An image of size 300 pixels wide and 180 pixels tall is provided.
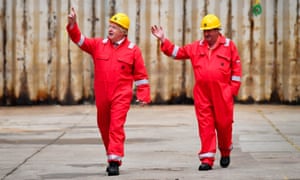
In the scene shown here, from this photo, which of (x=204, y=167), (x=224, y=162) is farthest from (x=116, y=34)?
(x=224, y=162)

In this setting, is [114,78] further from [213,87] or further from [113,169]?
[213,87]

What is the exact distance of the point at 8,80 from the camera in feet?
56.2

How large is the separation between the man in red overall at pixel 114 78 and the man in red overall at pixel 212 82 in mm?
414

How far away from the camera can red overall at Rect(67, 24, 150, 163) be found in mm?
8812

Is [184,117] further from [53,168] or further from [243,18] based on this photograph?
[53,168]

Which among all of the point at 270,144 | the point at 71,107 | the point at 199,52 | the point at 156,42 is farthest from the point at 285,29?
the point at 199,52

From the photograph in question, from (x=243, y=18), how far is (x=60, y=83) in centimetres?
364

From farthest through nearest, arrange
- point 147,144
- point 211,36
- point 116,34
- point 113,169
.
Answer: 1. point 147,144
2. point 211,36
3. point 116,34
4. point 113,169

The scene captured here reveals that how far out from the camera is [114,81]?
8.87 m

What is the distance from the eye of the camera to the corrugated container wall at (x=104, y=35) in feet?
56.3

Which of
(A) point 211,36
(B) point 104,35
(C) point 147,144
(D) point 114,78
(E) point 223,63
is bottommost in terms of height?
(C) point 147,144

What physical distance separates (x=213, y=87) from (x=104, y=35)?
8220 mm

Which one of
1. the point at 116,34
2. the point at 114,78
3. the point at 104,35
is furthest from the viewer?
the point at 104,35

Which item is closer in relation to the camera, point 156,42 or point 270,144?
point 270,144
